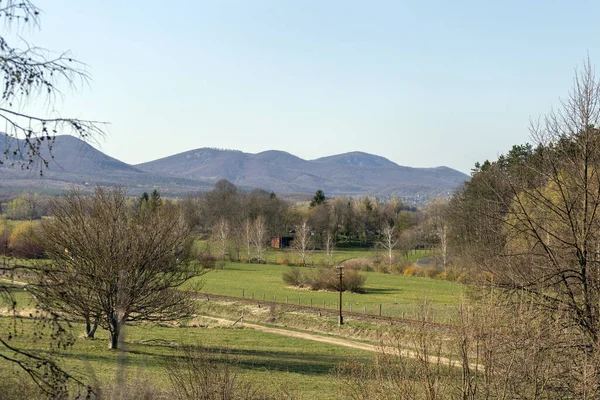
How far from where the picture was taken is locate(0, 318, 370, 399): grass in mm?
21312

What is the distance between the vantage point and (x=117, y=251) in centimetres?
2467

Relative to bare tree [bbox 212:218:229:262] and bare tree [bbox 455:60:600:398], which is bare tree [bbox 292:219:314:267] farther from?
bare tree [bbox 455:60:600:398]

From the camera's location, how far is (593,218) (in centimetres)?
1264

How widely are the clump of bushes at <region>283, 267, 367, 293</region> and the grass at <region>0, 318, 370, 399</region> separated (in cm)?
2389

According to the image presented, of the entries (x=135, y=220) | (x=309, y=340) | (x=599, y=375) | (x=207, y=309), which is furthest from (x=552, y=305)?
(x=207, y=309)

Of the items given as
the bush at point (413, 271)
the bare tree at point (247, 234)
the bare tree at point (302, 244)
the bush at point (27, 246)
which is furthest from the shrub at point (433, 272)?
the bush at point (27, 246)

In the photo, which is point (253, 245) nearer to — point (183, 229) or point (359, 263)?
point (359, 263)

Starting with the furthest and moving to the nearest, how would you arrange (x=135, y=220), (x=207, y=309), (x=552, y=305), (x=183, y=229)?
(x=207, y=309) → (x=183, y=229) → (x=135, y=220) → (x=552, y=305)

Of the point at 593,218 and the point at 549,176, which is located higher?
the point at 549,176

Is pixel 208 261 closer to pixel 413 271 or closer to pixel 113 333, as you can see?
pixel 413 271

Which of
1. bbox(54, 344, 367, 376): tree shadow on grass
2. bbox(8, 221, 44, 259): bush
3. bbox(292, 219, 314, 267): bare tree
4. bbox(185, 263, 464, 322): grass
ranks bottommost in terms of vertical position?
bbox(185, 263, 464, 322): grass

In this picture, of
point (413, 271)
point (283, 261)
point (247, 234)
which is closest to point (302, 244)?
point (283, 261)

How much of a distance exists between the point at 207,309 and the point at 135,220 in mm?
21239

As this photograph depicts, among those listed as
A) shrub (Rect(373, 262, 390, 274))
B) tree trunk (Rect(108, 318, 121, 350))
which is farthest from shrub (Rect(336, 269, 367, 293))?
tree trunk (Rect(108, 318, 121, 350))
